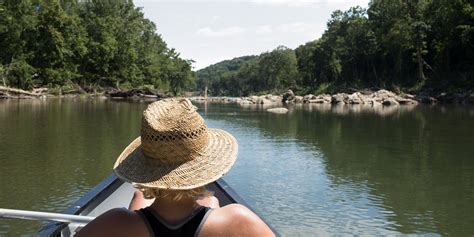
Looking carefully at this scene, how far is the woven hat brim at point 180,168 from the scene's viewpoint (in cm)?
191

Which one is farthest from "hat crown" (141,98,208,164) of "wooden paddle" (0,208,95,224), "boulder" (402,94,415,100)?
"boulder" (402,94,415,100)

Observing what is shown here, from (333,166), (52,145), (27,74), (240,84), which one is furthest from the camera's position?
(240,84)

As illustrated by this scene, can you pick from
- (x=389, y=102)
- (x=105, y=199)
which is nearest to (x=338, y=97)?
(x=389, y=102)

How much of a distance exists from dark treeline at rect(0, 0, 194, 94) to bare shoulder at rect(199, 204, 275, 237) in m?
45.1

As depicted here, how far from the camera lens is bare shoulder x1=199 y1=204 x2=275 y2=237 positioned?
1.89 m

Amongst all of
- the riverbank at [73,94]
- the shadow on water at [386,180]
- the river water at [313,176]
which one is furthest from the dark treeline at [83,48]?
the shadow on water at [386,180]

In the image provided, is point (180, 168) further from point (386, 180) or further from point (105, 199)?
point (386, 180)

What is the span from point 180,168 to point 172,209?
0.54ft

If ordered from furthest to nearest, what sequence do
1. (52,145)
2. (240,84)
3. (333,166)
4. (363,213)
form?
1. (240,84)
2. (52,145)
3. (333,166)
4. (363,213)

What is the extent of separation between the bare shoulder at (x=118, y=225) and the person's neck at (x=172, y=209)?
0.30 feet

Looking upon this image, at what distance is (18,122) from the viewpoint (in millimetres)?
19625

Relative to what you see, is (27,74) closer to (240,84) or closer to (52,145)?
(52,145)

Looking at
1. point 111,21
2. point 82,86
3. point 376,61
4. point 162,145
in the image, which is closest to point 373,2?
point 376,61

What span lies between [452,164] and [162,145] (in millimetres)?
11886
